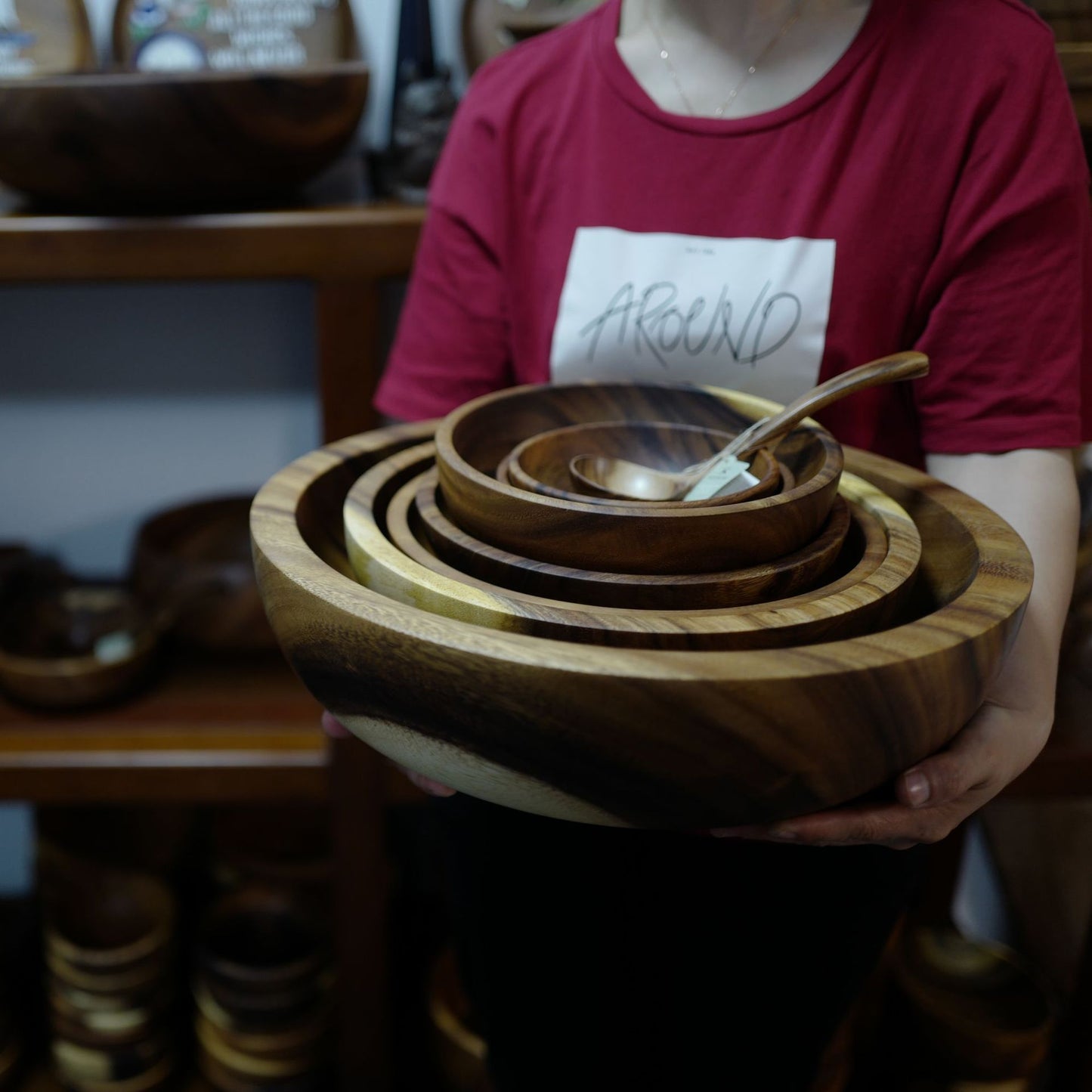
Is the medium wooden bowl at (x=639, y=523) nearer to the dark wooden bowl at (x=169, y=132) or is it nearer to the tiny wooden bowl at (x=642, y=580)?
the tiny wooden bowl at (x=642, y=580)

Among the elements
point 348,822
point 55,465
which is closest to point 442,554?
point 348,822

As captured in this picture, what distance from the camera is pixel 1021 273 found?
1.80 feet

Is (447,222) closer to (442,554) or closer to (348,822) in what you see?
(442,554)

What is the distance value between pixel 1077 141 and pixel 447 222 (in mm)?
398

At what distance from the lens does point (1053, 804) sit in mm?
1171

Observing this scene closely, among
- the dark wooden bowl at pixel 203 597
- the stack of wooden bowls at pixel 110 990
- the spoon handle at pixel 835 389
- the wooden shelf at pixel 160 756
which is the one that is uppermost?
the spoon handle at pixel 835 389

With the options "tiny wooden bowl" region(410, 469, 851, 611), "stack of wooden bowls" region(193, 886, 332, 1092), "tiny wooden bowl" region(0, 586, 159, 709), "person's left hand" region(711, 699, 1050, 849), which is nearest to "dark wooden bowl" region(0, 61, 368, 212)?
"tiny wooden bowl" region(0, 586, 159, 709)

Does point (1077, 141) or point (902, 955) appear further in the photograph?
point (902, 955)

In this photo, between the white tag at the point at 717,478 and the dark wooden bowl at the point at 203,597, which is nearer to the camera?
the white tag at the point at 717,478

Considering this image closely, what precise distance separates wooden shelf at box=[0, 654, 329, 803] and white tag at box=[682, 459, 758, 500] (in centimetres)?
58

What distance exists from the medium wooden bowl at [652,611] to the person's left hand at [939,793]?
0.24 ft

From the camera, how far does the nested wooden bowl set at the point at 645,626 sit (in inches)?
13.1

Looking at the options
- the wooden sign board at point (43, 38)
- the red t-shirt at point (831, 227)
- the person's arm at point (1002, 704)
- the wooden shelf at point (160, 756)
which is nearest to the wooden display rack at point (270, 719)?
the wooden shelf at point (160, 756)

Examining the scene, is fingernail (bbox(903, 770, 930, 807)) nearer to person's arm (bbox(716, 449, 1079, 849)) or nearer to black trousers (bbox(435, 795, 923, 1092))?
person's arm (bbox(716, 449, 1079, 849))
